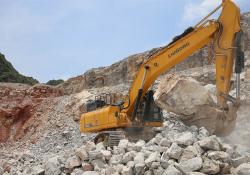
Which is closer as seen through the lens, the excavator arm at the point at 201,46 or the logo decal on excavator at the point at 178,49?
the excavator arm at the point at 201,46

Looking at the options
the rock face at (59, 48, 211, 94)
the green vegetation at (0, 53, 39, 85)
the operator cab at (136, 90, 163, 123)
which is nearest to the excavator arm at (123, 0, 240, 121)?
the operator cab at (136, 90, 163, 123)

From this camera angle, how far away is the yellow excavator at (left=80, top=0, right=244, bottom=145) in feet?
35.2

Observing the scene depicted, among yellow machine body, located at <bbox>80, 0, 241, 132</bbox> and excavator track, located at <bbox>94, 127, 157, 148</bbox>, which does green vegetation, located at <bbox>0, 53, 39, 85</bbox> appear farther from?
excavator track, located at <bbox>94, 127, 157, 148</bbox>

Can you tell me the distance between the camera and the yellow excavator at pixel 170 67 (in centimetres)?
1073

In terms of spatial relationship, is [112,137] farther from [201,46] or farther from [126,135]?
[201,46]

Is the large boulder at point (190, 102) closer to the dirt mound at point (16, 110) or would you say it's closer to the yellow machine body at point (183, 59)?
the yellow machine body at point (183, 59)

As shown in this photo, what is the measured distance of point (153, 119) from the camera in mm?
12469

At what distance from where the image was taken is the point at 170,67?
11.8 m

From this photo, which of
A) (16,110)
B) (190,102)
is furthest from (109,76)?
(190,102)

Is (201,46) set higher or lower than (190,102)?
higher

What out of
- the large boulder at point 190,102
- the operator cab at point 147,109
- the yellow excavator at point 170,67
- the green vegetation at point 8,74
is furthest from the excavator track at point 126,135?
the green vegetation at point 8,74

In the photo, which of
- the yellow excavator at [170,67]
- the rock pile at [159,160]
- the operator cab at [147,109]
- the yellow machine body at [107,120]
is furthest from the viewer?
the operator cab at [147,109]

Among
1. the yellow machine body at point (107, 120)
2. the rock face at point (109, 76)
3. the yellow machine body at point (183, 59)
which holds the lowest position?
the yellow machine body at point (107, 120)

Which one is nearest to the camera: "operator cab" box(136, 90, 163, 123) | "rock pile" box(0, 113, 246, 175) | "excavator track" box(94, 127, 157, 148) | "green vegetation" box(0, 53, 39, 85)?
"rock pile" box(0, 113, 246, 175)
